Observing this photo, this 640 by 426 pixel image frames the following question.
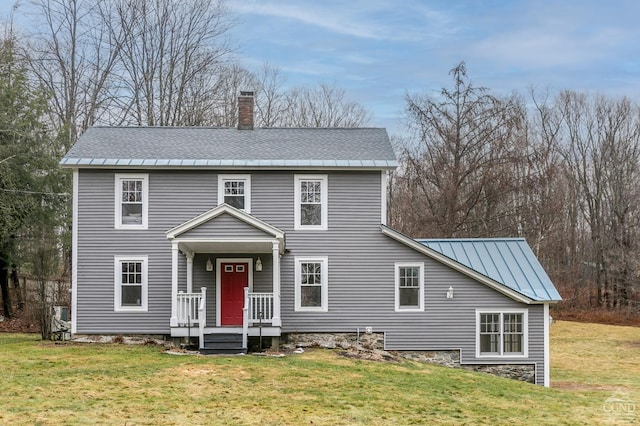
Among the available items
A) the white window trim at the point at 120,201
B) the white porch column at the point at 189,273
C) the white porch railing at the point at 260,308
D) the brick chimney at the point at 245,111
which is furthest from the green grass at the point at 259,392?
the brick chimney at the point at 245,111

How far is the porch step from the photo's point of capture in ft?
59.7

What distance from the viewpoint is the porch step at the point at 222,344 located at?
18203mm

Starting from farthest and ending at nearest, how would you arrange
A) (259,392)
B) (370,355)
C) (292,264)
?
(292,264)
(370,355)
(259,392)

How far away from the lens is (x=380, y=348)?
65.7ft

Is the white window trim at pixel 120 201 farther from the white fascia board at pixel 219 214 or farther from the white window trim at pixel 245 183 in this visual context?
the white fascia board at pixel 219 214

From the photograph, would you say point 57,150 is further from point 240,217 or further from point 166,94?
point 240,217

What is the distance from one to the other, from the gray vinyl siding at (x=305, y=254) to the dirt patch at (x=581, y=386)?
48.9 inches

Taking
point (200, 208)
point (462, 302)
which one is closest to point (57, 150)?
point (200, 208)

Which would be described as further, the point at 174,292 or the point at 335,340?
the point at 335,340

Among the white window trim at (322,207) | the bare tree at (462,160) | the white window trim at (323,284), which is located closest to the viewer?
the white window trim at (323,284)

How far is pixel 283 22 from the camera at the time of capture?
94.6 feet

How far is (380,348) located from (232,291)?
446cm

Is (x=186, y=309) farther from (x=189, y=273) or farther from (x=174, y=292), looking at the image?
(x=189, y=273)

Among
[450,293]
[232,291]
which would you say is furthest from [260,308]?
[450,293]
